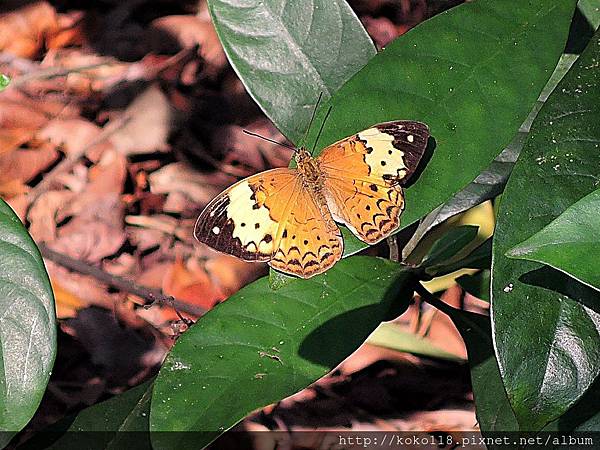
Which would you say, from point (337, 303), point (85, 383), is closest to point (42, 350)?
point (337, 303)

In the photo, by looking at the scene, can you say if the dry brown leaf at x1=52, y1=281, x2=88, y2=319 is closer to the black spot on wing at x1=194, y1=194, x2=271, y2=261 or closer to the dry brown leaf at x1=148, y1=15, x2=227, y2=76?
the dry brown leaf at x1=148, y1=15, x2=227, y2=76

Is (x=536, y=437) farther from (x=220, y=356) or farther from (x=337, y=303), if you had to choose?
(x=220, y=356)

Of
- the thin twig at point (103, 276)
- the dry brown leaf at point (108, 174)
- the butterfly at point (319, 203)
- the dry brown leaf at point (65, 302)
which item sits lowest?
the dry brown leaf at point (65, 302)

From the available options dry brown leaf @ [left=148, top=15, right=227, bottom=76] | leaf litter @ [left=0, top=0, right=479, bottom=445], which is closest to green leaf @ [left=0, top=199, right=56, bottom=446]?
leaf litter @ [left=0, top=0, right=479, bottom=445]

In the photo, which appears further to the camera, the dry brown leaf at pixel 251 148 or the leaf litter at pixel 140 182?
the dry brown leaf at pixel 251 148

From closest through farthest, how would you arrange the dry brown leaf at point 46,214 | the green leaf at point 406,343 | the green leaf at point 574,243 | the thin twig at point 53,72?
the green leaf at point 574,243
the green leaf at point 406,343
the dry brown leaf at point 46,214
the thin twig at point 53,72

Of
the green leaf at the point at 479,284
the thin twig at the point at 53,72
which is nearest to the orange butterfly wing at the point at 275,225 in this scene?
the green leaf at the point at 479,284

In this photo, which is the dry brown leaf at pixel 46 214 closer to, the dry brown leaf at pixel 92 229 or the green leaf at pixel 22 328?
the dry brown leaf at pixel 92 229
